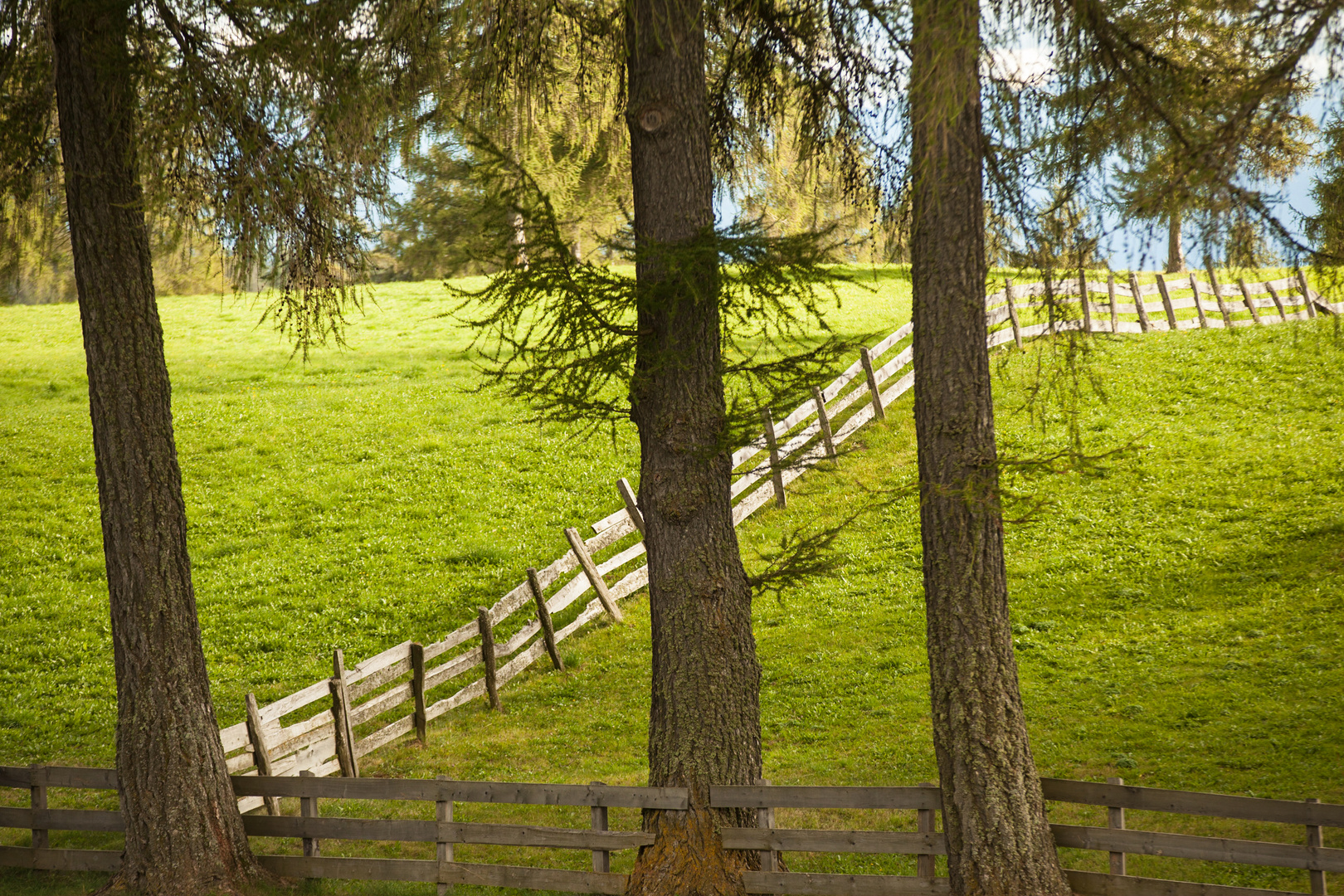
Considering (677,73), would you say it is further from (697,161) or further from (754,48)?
(754,48)

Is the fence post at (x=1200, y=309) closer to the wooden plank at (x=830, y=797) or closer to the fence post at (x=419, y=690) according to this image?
the fence post at (x=419, y=690)

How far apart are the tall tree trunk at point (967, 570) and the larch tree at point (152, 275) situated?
13.3ft

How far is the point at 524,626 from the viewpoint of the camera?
13.3 metres

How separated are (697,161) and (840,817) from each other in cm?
601

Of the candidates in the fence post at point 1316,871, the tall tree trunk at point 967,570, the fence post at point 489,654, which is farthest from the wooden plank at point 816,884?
the fence post at point 489,654

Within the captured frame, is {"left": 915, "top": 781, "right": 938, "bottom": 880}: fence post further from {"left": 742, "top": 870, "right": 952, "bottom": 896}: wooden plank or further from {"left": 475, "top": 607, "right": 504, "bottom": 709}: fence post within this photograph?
{"left": 475, "top": 607, "right": 504, "bottom": 709}: fence post

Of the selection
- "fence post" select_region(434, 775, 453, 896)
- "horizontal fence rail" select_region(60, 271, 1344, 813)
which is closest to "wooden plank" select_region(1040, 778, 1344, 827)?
"horizontal fence rail" select_region(60, 271, 1344, 813)

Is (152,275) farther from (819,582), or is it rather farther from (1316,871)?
(819,582)

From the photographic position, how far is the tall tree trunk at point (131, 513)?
283 inches

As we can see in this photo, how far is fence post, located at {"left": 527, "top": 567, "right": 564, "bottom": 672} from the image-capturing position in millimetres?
13133

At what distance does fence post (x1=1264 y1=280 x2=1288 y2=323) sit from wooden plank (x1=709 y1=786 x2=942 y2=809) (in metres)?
22.9

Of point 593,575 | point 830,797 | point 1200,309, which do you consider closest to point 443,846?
point 830,797

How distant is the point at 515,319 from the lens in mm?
6004

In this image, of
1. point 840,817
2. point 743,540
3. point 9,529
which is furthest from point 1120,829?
point 9,529
